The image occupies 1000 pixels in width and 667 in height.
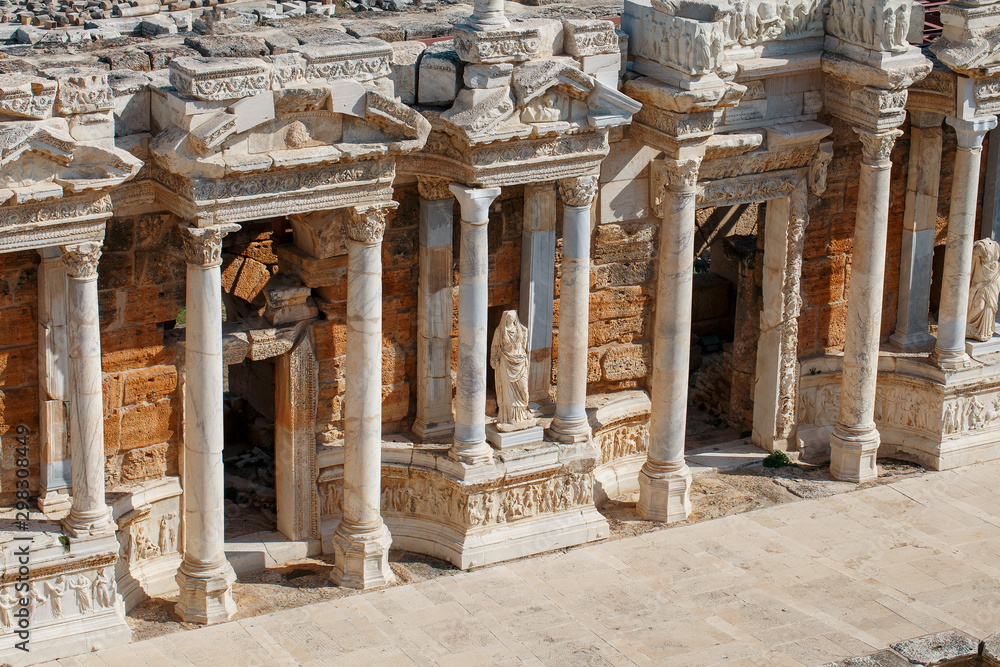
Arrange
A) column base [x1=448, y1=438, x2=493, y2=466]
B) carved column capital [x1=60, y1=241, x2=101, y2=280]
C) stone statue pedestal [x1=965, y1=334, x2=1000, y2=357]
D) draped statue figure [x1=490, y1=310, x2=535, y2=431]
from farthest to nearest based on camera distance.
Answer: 1. stone statue pedestal [x1=965, y1=334, x2=1000, y2=357]
2. draped statue figure [x1=490, y1=310, x2=535, y2=431]
3. column base [x1=448, y1=438, x2=493, y2=466]
4. carved column capital [x1=60, y1=241, x2=101, y2=280]

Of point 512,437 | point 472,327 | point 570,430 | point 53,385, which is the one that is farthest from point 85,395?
point 570,430

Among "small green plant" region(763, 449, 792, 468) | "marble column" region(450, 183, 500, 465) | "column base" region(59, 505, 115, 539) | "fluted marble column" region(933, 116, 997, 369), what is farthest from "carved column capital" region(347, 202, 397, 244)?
"fluted marble column" region(933, 116, 997, 369)

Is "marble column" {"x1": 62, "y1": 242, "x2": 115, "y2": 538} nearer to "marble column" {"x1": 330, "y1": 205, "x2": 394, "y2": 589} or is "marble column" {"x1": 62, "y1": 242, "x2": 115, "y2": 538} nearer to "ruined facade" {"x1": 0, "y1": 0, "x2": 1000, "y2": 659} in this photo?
"ruined facade" {"x1": 0, "y1": 0, "x2": 1000, "y2": 659}

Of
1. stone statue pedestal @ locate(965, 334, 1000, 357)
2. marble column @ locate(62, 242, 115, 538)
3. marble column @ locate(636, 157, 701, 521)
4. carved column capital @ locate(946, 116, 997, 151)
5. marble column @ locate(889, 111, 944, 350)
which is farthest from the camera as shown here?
stone statue pedestal @ locate(965, 334, 1000, 357)

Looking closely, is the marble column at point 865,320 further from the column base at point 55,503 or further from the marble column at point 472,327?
the column base at point 55,503

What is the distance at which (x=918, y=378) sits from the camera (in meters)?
21.9

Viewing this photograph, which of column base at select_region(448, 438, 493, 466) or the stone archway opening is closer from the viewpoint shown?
column base at select_region(448, 438, 493, 466)

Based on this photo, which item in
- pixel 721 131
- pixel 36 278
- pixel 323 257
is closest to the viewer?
pixel 36 278

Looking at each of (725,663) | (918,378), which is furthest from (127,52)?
(918,378)

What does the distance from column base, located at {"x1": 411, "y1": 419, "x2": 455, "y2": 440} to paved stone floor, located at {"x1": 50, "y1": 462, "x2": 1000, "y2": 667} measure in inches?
60.4

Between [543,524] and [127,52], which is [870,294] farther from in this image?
[127,52]

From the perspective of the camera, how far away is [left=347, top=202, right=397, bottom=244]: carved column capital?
17.5m

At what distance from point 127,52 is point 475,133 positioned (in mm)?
3392

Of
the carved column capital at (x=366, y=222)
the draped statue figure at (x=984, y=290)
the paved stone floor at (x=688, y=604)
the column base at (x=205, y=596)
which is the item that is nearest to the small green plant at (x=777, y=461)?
the paved stone floor at (x=688, y=604)
